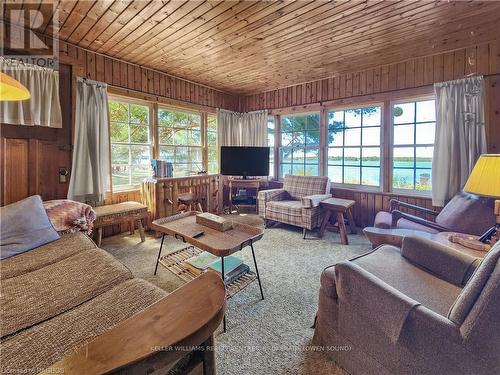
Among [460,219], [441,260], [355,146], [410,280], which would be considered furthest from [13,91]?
[355,146]

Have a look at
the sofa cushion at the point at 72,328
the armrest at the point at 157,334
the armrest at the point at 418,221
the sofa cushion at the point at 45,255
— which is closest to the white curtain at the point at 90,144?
the sofa cushion at the point at 45,255

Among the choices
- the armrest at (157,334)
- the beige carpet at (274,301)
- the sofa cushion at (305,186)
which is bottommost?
the beige carpet at (274,301)

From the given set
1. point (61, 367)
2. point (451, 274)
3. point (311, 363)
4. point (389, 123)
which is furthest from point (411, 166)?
point (61, 367)

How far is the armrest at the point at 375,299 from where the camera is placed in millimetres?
1011

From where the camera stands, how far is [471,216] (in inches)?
95.6

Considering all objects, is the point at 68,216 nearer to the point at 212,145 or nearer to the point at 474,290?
the point at 474,290

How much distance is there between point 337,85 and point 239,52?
74.4 inches

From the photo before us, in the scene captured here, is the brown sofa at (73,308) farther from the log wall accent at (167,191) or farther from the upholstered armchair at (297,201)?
the upholstered armchair at (297,201)

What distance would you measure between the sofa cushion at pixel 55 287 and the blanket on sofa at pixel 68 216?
710 mm

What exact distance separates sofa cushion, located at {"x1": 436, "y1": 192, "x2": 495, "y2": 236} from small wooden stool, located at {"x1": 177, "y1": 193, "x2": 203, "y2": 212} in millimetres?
3359

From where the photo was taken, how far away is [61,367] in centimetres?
56

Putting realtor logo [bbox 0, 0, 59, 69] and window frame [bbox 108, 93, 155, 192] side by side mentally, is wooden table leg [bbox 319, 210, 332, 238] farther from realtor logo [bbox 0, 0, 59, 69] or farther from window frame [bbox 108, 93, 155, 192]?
Answer: realtor logo [bbox 0, 0, 59, 69]

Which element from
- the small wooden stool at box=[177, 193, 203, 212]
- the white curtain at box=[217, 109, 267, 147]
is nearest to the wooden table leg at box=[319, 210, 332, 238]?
the small wooden stool at box=[177, 193, 203, 212]

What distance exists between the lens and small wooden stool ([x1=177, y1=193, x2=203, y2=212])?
3875 millimetres
